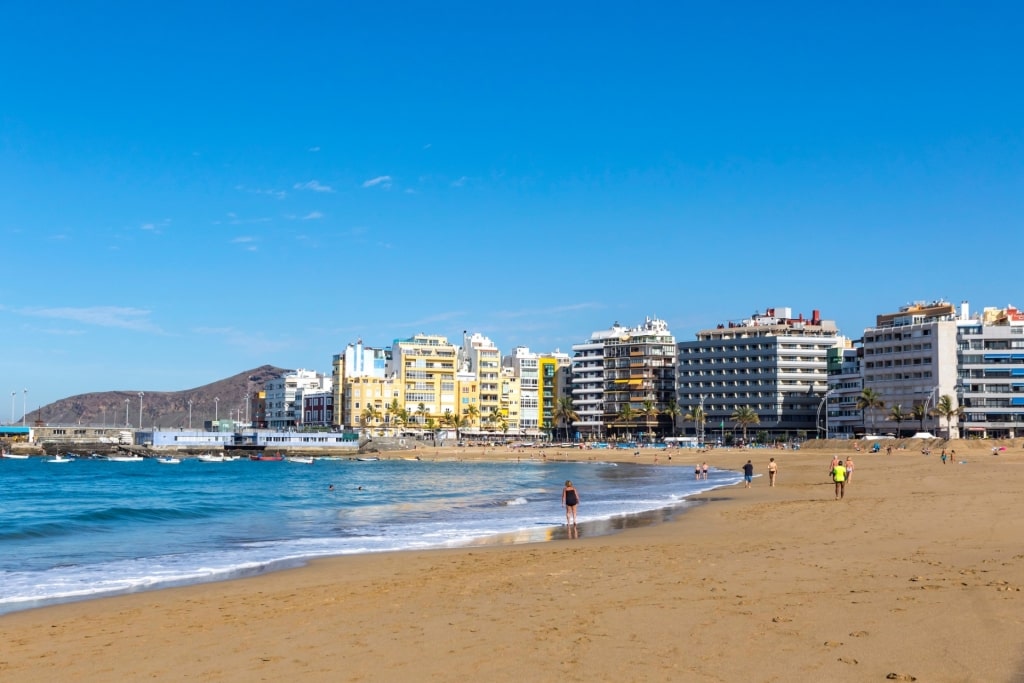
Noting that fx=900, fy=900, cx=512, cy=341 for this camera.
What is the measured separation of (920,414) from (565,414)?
228 ft

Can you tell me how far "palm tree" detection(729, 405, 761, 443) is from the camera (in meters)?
140

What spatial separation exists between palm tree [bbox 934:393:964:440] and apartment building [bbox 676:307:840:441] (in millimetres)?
28434

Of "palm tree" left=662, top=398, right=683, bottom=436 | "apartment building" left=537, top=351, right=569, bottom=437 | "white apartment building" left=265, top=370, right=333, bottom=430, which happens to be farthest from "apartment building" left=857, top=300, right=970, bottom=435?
"white apartment building" left=265, top=370, right=333, bottom=430

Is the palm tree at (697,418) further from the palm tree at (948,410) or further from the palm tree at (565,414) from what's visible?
the palm tree at (948,410)

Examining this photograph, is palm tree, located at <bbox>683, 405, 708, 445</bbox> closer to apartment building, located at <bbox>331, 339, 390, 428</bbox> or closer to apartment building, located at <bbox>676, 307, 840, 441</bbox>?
apartment building, located at <bbox>676, 307, 840, 441</bbox>

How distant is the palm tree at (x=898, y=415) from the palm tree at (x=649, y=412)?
44.9 metres

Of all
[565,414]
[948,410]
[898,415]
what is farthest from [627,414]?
[948,410]

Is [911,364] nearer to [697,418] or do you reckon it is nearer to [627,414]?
[697,418]

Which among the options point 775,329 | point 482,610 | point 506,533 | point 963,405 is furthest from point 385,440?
point 482,610

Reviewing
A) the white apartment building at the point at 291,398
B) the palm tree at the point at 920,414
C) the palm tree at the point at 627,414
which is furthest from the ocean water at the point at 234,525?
the white apartment building at the point at 291,398

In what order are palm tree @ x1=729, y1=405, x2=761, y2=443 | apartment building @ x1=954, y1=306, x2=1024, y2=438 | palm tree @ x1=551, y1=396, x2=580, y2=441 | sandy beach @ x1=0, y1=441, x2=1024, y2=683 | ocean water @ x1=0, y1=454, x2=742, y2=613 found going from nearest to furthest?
sandy beach @ x1=0, y1=441, x2=1024, y2=683 → ocean water @ x1=0, y1=454, x2=742, y2=613 → apartment building @ x1=954, y1=306, x2=1024, y2=438 → palm tree @ x1=729, y1=405, x2=761, y2=443 → palm tree @ x1=551, y1=396, x2=580, y2=441

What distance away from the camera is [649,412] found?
157125 mm

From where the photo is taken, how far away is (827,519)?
25.7m

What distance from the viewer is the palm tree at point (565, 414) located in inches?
6594
